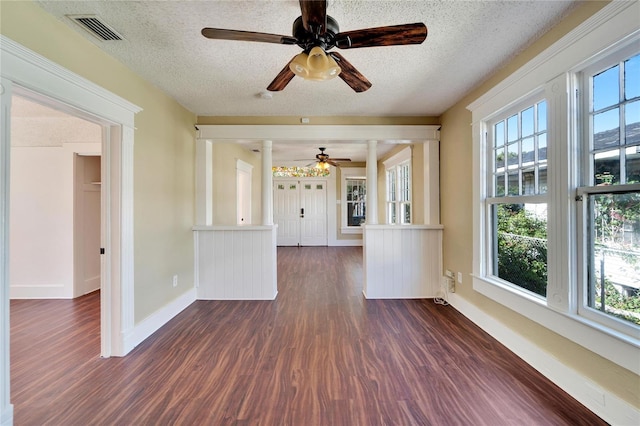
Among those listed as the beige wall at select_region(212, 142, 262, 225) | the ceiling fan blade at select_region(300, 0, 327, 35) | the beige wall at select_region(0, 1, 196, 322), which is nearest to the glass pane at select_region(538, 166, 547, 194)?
the ceiling fan blade at select_region(300, 0, 327, 35)

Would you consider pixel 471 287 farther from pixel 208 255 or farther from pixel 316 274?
pixel 208 255

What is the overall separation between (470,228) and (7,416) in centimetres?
375

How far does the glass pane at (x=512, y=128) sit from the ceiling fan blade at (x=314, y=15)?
1.92 m

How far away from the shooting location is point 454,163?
122 inches

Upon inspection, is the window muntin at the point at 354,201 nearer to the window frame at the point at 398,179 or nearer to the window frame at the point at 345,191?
the window frame at the point at 345,191

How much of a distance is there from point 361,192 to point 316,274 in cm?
385

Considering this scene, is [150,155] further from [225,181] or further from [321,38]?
[225,181]

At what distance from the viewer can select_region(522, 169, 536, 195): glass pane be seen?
6.70 feet

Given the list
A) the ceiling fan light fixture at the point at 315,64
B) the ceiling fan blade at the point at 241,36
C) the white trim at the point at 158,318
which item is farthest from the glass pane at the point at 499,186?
the white trim at the point at 158,318

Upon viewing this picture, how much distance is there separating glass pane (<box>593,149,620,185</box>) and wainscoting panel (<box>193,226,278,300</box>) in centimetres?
304

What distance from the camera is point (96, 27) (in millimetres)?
1733

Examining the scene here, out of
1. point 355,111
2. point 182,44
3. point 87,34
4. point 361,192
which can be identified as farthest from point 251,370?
point 361,192

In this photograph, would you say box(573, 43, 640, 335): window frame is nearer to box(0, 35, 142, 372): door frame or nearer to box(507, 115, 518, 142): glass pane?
box(507, 115, 518, 142): glass pane

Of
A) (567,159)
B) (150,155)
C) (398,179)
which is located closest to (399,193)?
(398,179)
